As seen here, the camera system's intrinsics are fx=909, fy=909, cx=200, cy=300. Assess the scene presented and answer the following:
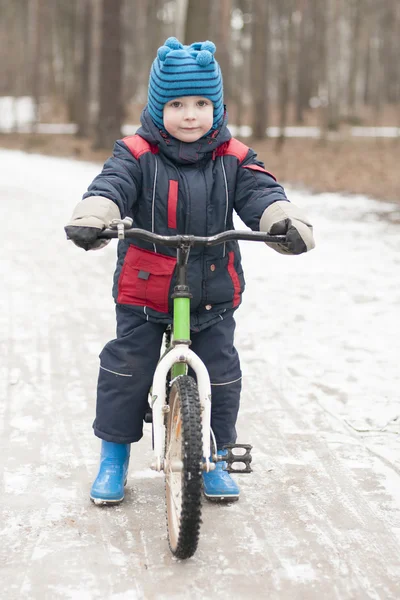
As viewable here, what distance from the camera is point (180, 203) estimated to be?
3.42m

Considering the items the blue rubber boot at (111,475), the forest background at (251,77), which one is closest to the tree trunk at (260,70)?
the forest background at (251,77)

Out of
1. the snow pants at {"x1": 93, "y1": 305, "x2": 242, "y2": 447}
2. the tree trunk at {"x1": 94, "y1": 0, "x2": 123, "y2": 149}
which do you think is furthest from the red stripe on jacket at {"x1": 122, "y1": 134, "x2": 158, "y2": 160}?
the tree trunk at {"x1": 94, "y1": 0, "x2": 123, "y2": 149}

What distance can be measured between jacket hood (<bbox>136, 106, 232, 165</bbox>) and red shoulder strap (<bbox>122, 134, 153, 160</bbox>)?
0.06 ft

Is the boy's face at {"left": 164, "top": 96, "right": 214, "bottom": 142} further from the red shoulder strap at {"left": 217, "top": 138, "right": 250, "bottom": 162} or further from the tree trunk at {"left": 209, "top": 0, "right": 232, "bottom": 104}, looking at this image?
the tree trunk at {"left": 209, "top": 0, "right": 232, "bottom": 104}

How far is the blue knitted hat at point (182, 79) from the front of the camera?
336 cm

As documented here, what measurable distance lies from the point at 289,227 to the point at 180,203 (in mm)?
487

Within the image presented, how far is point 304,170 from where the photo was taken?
16.5 metres

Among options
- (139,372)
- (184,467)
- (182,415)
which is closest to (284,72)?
(139,372)

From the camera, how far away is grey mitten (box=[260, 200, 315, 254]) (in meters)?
3.13

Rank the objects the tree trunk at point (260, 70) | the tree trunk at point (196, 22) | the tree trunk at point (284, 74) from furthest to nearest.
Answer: the tree trunk at point (260, 70) → the tree trunk at point (284, 74) → the tree trunk at point (196, 22)

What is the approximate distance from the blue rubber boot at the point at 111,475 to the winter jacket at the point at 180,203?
0.60m

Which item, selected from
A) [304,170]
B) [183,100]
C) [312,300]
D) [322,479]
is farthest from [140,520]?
[304,170]

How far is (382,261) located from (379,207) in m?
3.71

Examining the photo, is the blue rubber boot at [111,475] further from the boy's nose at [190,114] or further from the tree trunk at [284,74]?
the tree trunk at [284,74]
